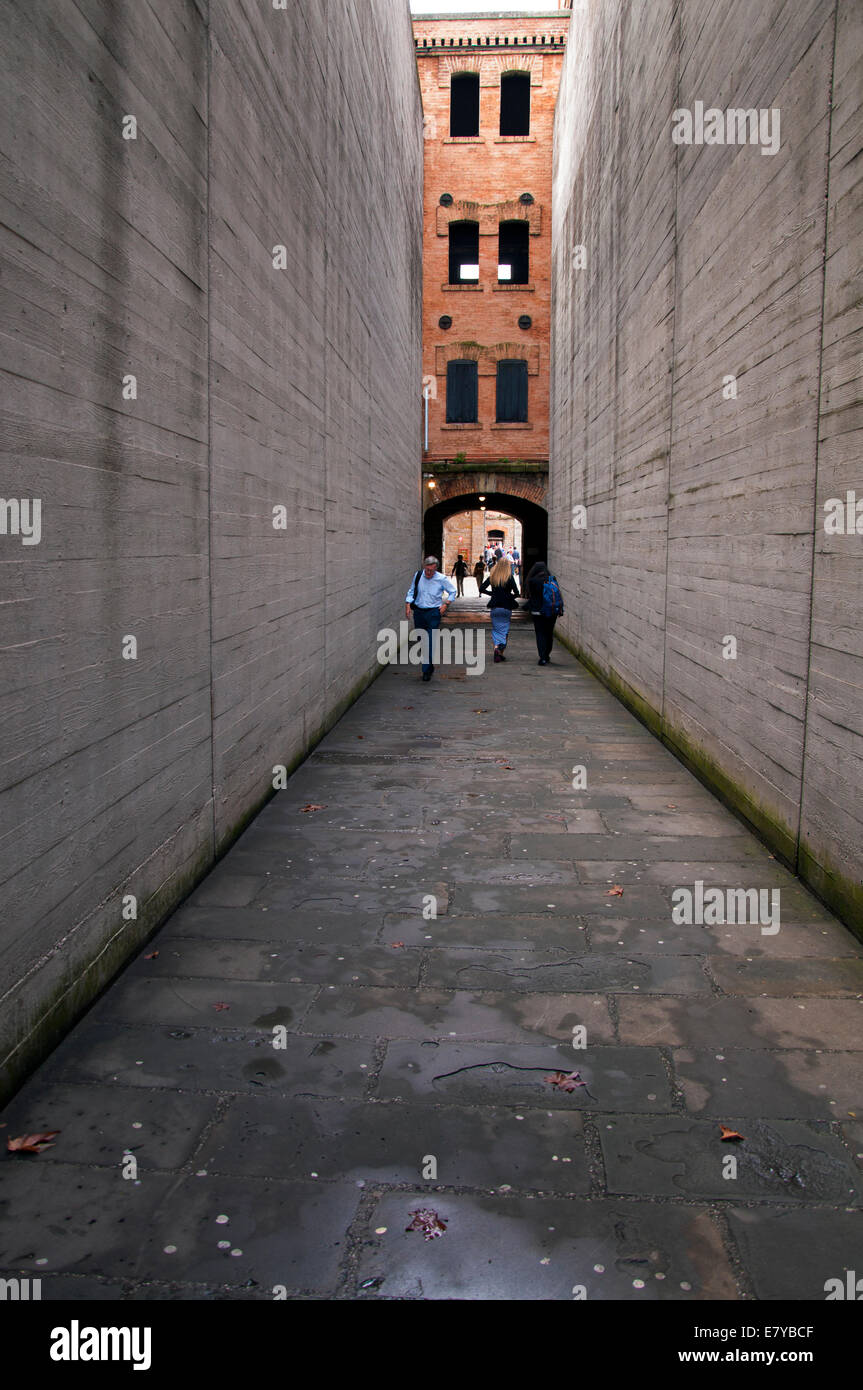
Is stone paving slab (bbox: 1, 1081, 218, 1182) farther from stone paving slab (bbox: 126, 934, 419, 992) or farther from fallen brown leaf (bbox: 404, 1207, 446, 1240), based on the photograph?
stone paving slab (bbox: 126, 934, 419, 992)

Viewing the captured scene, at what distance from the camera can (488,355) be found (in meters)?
29.6

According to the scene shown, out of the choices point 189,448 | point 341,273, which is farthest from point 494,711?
point 189,448

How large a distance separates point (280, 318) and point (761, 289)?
3.74 m

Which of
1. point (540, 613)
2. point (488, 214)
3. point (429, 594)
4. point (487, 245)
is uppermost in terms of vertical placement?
point (488, 214)

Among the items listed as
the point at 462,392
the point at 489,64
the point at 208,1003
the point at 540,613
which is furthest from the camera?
the point at 489,64

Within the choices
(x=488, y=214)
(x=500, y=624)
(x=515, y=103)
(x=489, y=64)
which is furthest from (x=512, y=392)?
(x=500, y=624)

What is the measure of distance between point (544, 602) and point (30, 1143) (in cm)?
1371

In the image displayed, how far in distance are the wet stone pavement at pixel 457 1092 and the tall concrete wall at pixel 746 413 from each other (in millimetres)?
1171

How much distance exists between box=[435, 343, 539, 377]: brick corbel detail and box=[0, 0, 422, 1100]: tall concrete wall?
19792 millimetres

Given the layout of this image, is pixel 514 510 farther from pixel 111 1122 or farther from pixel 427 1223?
pixel 427 1223

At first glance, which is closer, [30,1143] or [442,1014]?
[30,1143]

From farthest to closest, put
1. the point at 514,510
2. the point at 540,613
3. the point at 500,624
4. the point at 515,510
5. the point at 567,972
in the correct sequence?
the point at 514,510
the point at 515,510
the point at 500,624
the point at 540,613
the point at 567,972

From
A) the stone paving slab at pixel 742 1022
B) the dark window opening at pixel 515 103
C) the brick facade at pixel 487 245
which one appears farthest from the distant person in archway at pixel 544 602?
the dark window opening at pixel 515 103

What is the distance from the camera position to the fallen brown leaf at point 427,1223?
303cm
